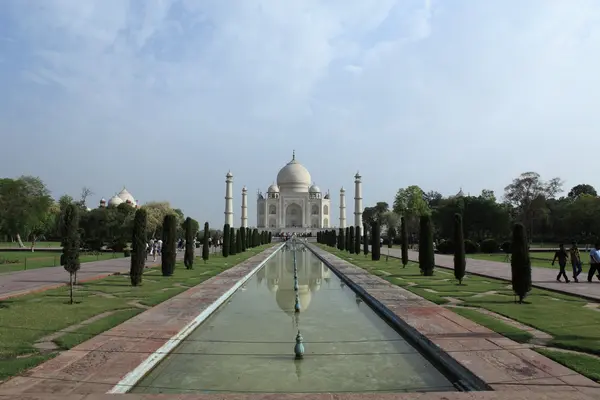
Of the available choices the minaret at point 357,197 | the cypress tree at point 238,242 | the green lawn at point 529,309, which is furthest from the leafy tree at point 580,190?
the green lawn at point 529,309

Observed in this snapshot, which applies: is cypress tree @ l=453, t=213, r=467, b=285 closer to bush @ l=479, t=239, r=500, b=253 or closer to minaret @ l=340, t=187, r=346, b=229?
bush @ l=479, t=239, r=500, b=253

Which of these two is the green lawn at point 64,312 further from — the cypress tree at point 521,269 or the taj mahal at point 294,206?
the taj mahal at point 294,206

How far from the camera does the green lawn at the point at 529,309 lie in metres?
5.61

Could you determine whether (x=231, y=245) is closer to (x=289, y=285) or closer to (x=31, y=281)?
(x=289, y=285)

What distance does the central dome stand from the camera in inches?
2992

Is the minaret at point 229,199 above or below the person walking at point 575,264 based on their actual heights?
above

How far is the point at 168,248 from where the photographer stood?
44.7ft

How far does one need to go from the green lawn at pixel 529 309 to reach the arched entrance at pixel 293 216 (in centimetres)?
6269

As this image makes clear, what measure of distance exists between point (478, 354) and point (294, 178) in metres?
71.6

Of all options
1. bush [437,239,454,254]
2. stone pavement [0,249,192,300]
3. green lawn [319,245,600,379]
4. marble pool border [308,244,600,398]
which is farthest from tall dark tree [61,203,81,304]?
bush [437,239,454,254]

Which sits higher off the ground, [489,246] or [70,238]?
[70,238]

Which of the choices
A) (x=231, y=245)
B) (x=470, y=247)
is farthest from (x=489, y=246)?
(x=231, y=245)

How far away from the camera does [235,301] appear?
9492 millimetres

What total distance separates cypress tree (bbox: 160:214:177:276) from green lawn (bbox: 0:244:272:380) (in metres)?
1.04
